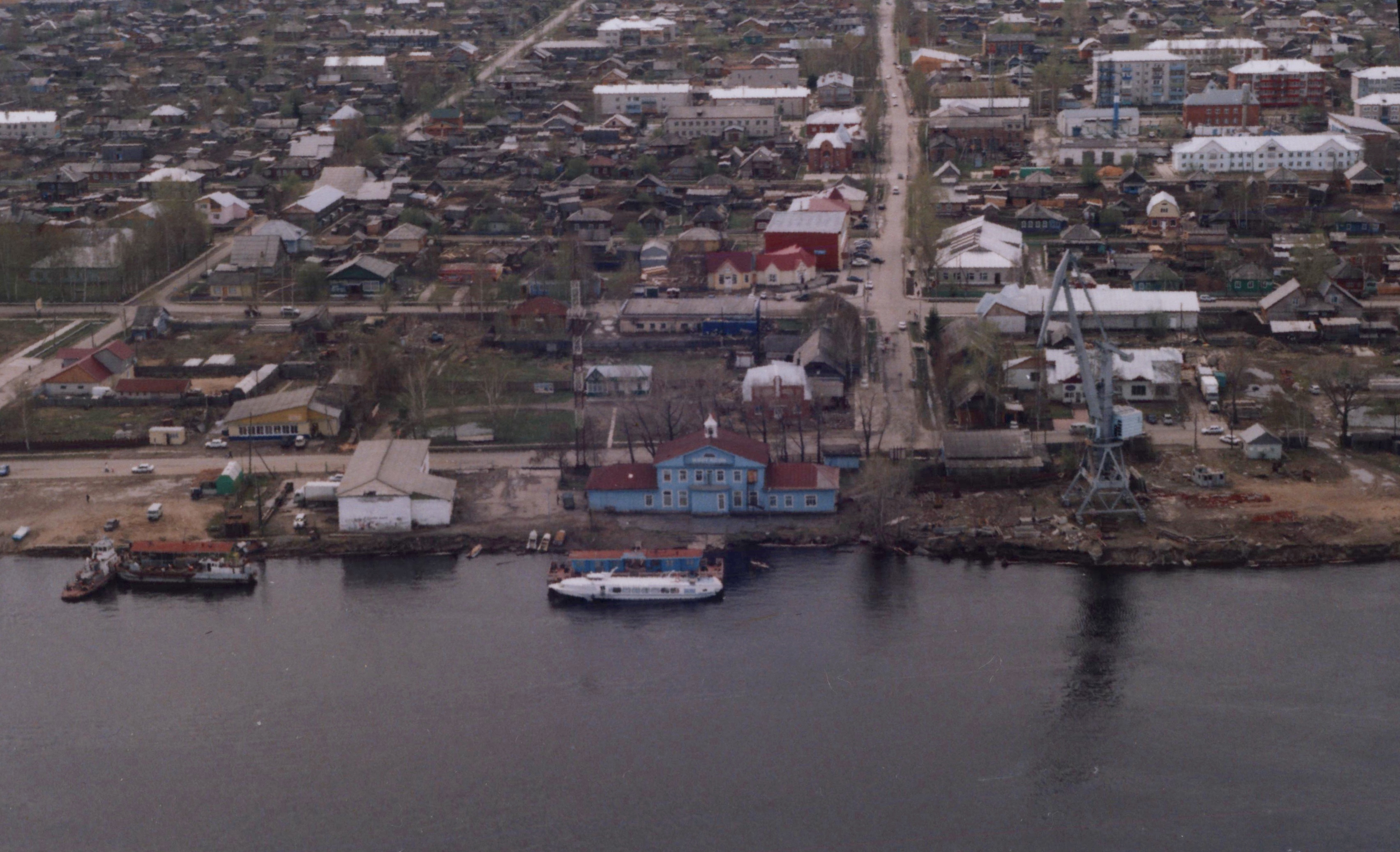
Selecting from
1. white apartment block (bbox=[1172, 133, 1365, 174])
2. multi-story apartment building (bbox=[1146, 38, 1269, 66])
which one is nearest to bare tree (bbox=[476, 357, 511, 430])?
white apartment block (bbox=[1172, 133, 1365, 174])

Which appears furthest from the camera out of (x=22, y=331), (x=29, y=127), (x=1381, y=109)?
(x=29, y=127)

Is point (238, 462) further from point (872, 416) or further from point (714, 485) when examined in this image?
point (872, 416)

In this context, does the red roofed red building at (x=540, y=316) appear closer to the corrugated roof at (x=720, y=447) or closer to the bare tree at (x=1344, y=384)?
the corrugated roof at (x=720, y=447)

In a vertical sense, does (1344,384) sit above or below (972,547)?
above

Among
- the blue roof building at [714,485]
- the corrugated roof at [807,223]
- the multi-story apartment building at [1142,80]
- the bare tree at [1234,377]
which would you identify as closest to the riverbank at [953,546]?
the blue roof building at [714,485]

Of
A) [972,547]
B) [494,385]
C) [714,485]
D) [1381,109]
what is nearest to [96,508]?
[494,385]

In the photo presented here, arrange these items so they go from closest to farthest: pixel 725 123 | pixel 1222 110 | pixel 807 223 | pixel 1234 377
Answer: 1. pixel 1234 377
2. pixel 807 223
3. pixel 1222 110
4. pixel 725 123

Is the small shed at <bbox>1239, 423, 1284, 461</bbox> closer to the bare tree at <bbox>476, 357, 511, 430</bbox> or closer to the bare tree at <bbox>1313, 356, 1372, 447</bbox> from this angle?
the bare tree at <bbox>1313, 356, 1372, 447</bbox>
